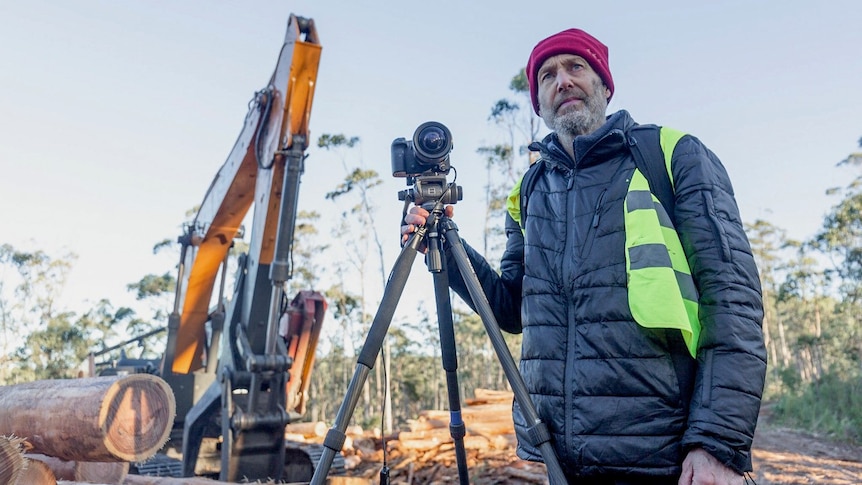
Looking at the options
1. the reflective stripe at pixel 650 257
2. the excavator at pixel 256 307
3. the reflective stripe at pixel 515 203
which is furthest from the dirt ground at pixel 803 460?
the reflective stripe at pixel 650 257

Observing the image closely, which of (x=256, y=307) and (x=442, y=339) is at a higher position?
(x=256, y=307)

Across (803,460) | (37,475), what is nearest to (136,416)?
(37,475)

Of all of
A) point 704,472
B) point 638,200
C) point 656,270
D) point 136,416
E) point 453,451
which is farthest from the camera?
point 453,451

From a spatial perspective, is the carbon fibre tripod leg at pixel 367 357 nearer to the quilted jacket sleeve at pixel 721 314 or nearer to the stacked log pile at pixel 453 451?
the quilted jacket sleeve at pixel 721 314

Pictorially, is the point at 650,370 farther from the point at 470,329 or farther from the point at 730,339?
the point at 470,329

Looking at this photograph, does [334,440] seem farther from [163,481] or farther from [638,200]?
[163,481]

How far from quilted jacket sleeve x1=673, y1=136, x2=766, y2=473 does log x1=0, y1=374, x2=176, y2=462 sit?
7.02ft

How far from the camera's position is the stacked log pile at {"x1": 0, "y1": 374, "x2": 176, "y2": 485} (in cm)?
242

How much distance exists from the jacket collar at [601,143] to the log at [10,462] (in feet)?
6.71

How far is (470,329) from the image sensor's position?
32.1 meters

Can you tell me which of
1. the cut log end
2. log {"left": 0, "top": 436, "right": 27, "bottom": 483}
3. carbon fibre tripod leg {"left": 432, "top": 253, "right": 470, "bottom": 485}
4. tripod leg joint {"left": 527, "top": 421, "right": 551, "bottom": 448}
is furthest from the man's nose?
log {"left": 0, "top": 436, "right": 27, "bottom": 483}

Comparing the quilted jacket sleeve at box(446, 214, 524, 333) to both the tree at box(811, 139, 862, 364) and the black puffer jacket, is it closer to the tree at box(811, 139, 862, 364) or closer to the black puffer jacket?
the black puffer jacket

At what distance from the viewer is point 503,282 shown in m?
2.15

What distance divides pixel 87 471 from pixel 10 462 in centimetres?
130
